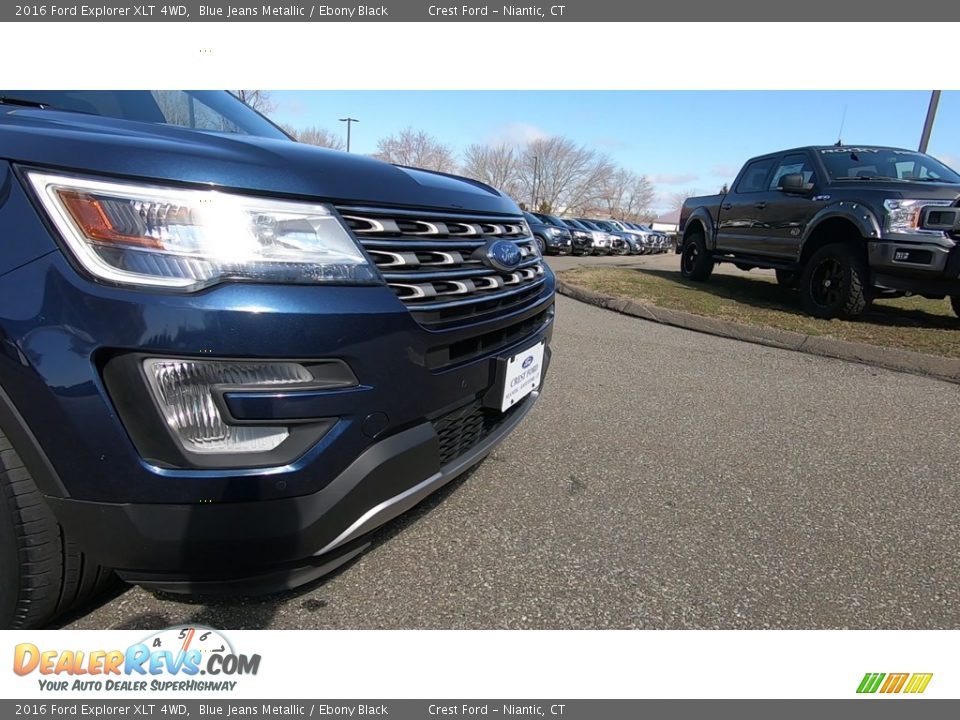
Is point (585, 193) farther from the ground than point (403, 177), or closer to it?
farther from the ground

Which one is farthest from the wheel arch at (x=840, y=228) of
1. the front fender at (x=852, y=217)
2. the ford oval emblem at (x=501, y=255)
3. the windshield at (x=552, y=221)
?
the windshield at (x=552, y=221)

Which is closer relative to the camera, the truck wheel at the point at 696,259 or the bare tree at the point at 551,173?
the truck wheel at the point at 696,259

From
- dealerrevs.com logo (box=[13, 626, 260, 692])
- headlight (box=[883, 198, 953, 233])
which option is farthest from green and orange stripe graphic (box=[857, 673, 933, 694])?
headlight (box=[883, 198, 953, 233])

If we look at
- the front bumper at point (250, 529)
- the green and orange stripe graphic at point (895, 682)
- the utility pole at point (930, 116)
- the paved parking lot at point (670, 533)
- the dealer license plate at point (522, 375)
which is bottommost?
the green and orange stripe graphic at point (895, 682)

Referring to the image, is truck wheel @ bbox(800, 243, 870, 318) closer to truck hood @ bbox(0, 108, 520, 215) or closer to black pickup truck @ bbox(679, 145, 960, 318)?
black pickup truck @ bbox(679, 145, 960, 318)

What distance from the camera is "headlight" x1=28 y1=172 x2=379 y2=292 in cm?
110

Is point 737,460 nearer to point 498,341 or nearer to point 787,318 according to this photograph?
point 498,341

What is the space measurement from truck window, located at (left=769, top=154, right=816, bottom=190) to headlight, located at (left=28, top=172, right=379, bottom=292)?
20.9ft

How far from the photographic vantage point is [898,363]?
4328 millimetres

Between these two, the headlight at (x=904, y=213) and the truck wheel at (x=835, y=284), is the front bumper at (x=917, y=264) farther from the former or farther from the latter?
the truck wheel at (x=835, y=284)

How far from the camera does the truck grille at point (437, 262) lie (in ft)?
4.44

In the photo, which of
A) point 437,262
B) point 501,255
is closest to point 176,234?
point 437,262

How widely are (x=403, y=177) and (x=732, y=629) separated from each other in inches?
64.0

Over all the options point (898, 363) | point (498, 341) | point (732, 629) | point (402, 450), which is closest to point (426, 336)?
point (402, 450)
